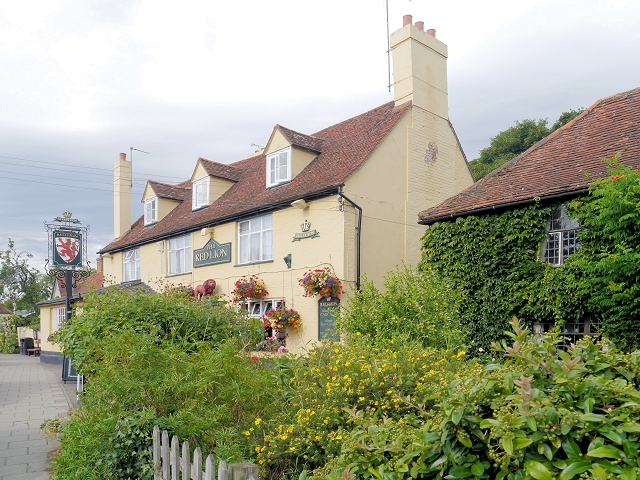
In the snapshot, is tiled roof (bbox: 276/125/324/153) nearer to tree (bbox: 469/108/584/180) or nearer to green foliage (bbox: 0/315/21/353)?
tree (bbox: 469/108/584/180)

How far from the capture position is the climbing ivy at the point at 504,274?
1069cm

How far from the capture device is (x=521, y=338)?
2857 mm

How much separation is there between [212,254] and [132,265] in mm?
9153

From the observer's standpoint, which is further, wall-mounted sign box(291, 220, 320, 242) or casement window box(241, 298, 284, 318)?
casement window box(241, 298, 284, 318)

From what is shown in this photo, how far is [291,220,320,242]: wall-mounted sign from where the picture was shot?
1567 cm

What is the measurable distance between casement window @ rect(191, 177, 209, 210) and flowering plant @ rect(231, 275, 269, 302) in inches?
251

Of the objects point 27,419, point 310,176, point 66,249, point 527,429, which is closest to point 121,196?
point 66,249

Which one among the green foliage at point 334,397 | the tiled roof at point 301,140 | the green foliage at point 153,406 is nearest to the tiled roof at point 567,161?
the tiled roof at point 301,140

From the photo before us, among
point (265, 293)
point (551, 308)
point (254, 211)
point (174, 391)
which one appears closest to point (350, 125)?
point (254, 211)

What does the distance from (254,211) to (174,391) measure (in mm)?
13214

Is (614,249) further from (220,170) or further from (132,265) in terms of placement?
(132,265)

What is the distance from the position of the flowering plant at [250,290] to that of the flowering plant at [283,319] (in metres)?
1.40

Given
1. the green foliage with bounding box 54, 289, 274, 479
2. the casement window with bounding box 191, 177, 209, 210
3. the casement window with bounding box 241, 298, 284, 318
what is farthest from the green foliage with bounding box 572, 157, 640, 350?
the casement window with bounding box 191, 177, 209, 210

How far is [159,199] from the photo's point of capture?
26.5 m
